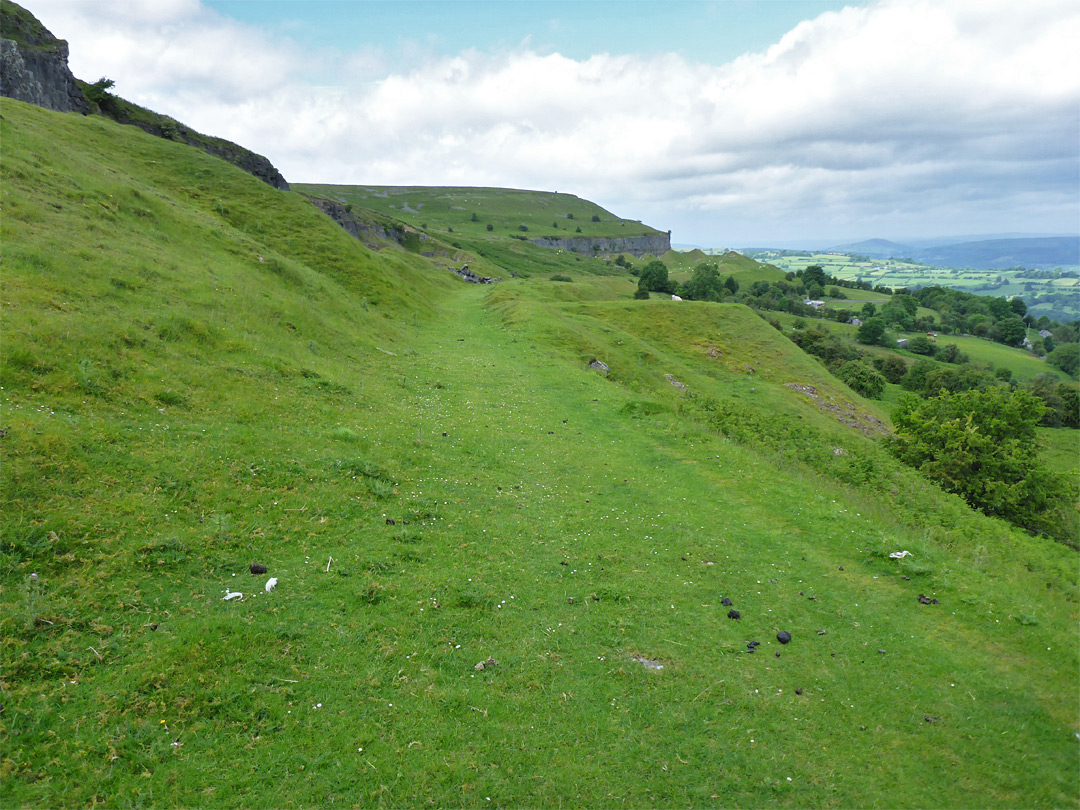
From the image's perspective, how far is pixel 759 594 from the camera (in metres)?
11.7

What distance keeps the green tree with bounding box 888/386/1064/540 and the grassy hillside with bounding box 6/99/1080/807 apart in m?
7.43

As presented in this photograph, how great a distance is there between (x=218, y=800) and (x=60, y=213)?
1129 inches

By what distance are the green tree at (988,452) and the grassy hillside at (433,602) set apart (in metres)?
7.43

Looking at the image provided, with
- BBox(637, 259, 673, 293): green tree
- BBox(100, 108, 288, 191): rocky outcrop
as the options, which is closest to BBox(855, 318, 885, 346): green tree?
BBox(637, 259, 673, 293): green tree

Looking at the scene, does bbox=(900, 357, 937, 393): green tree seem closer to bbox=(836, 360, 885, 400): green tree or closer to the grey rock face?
bbox=(836, 360, 885, 400): green tree

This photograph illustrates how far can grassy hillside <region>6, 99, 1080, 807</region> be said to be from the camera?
702 centimetres

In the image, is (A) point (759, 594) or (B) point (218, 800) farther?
(A) point (759, 594)

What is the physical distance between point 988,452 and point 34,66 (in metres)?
88.7

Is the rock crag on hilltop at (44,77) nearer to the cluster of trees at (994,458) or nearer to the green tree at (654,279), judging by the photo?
the cluster of trees at (994,458)

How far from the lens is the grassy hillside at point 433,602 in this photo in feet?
23.0

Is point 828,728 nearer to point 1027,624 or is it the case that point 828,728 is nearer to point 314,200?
point 1027,624

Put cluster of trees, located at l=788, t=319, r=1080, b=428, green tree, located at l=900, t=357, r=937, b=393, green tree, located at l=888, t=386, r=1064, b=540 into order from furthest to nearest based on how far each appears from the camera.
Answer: green tree, located at l=900, t=357, r=937, b=393 → cluster of trees, located at l=788, t=319, r=1080, b=428 → green tree, located at l=888, t=386, r=1064, b=540

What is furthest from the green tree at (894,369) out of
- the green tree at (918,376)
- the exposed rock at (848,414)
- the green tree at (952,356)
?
the exposed rock at (848,414)

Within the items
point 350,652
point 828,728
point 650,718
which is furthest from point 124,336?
point 828,728
